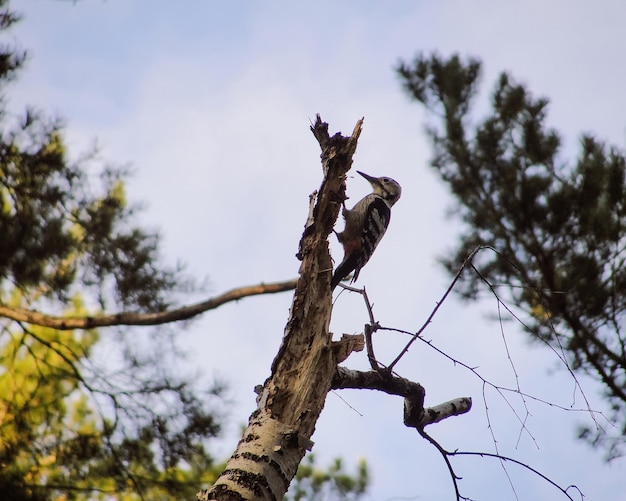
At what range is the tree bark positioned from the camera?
1.84 metres

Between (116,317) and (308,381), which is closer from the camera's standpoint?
(308,381)

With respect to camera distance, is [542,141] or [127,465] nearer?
[127,465]

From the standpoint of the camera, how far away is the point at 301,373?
2064 mm

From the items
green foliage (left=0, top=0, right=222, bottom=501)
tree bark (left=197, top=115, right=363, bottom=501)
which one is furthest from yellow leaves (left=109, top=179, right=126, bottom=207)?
tree bark (left=197, top=115, right=363, bottom=501)

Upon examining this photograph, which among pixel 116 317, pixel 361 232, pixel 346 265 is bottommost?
pixel 346 265

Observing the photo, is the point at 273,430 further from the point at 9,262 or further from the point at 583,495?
the point at 9,262

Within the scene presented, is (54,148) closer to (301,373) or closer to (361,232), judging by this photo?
(361,232)

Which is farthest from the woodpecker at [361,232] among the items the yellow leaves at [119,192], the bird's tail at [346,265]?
the yellow leaves at [119,192]

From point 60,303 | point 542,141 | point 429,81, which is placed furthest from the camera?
point 429,81

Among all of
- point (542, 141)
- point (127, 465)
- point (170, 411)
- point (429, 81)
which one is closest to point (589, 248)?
point (542, 141)

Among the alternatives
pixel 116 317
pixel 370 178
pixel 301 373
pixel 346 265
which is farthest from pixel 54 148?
pixel 301 373

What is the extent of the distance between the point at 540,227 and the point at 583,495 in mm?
4130

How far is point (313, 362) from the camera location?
2074 millimetres

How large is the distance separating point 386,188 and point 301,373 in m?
2.84
